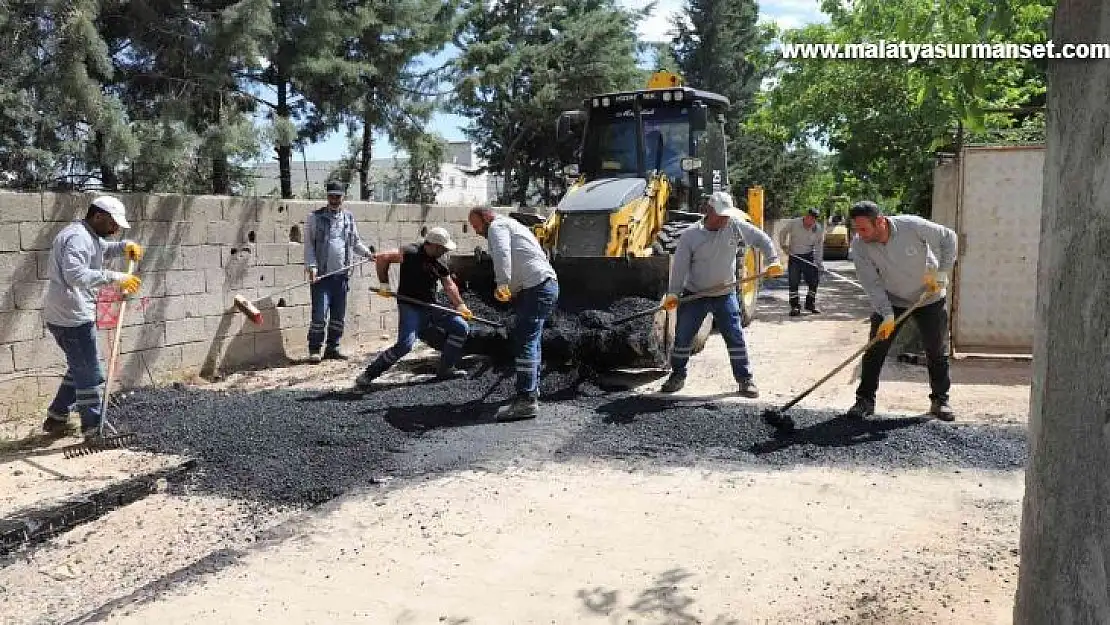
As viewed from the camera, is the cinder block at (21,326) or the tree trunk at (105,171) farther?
the tree trunk at (105,171)

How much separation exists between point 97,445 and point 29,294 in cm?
148

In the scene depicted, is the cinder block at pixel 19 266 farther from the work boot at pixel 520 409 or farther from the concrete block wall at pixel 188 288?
the work boot at pixel 520 409

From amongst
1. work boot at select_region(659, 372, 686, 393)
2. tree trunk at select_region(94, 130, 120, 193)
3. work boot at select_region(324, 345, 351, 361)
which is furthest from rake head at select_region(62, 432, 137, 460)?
tree trunk at select_region(94, 130, 120, 193)

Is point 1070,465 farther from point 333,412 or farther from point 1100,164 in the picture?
point 333,412

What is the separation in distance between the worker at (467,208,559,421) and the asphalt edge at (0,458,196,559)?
2.30 metres

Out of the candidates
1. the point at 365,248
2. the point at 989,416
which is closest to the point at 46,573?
the point at 365,248

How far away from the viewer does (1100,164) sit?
206 centimetres

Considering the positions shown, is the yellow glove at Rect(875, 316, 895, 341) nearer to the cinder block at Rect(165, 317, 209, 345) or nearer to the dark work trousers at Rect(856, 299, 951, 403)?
the dark work trousers at Rect(856, 299, 951, 403)

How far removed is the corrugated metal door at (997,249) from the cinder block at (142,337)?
23.5ft

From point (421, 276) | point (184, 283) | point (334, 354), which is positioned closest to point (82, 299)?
point (184, 283)

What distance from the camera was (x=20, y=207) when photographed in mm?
5844

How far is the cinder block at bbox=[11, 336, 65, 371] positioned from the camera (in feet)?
19.3

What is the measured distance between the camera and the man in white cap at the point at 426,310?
6.91 meters

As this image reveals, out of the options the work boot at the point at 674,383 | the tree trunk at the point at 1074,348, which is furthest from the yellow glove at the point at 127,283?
the tree trunk at the point at 1074,348
